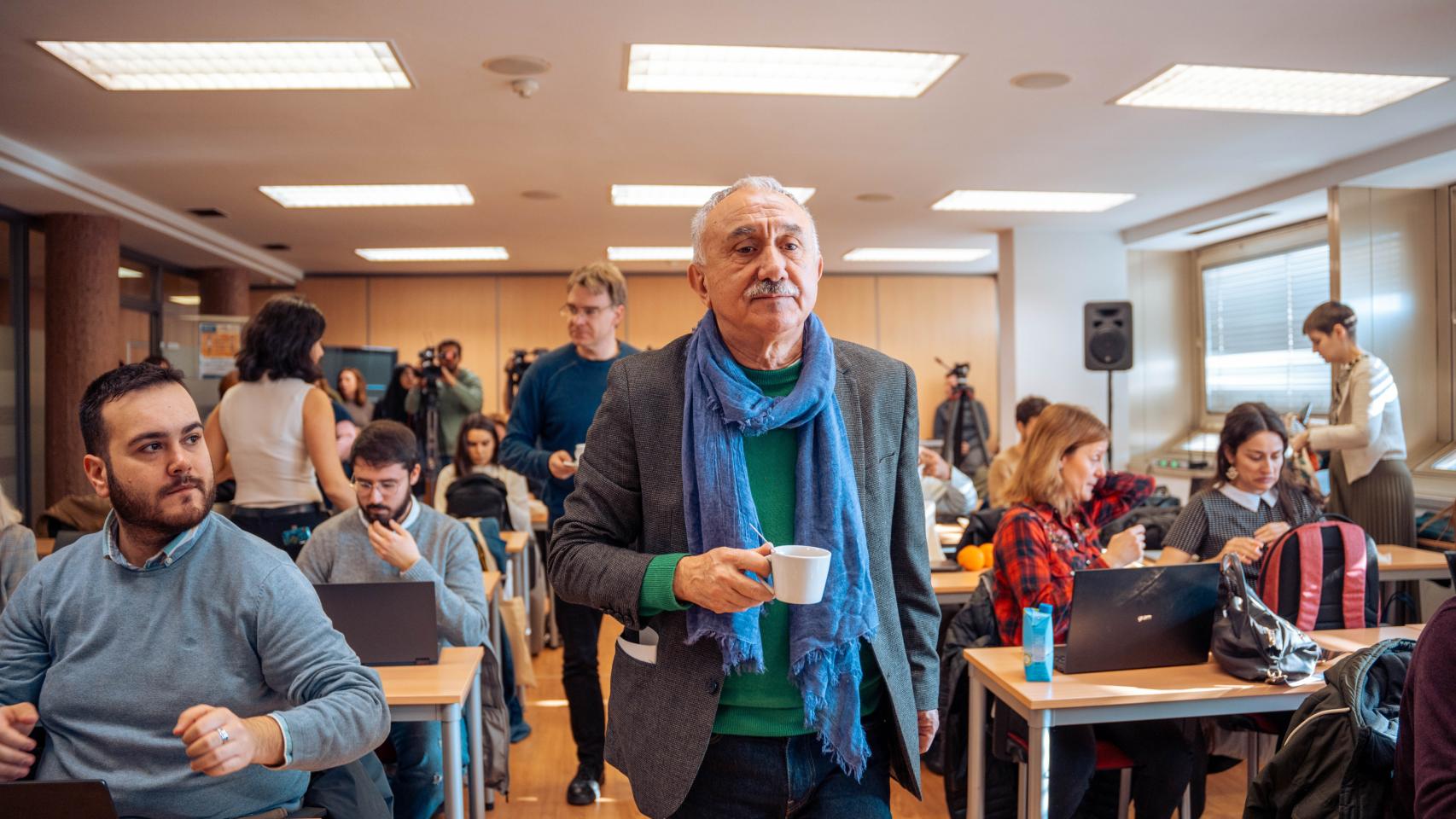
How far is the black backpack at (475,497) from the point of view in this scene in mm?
5008

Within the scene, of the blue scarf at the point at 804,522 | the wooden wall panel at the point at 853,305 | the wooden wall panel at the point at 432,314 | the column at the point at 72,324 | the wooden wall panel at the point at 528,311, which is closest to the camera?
the blue scarf at the point at 804,522

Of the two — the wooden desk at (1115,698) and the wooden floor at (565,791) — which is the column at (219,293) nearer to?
the wooden floor at (565,791)

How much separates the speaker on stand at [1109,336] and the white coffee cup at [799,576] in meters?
7.48

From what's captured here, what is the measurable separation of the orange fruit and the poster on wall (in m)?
6.18

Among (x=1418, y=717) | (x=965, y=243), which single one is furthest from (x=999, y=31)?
(x=965, y=243)

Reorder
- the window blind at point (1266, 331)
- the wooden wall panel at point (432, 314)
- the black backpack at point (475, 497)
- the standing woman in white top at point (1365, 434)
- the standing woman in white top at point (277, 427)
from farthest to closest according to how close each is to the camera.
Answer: the wooden wall panel at point (432, 314) → the window blind at point (1266, 331) → the standing woman in white top at point (1365, 434) → the black backpack at point (475, 497) → the standing woman in white top at point (277, 427)

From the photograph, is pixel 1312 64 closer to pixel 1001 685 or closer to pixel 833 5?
pixel 833 5

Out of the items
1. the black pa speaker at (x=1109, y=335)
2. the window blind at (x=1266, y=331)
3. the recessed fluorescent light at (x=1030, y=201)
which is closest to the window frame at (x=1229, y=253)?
the window blind at (x=1266, y=331)

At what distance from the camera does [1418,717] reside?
1383mm

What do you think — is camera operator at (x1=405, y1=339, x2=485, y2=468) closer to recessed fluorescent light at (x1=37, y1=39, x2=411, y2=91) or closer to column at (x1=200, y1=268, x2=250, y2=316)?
column at (x1=200, y1=268, x2=250, y2=316)

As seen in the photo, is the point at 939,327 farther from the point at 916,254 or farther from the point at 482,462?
the point at 482,462

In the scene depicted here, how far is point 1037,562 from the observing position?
2.73 meters

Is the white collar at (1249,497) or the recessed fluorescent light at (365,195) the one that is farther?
the recessed fluorescent light at (365,195)

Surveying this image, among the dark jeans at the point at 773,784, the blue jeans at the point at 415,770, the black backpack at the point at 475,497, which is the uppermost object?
the black backpack at the point at 475,497
